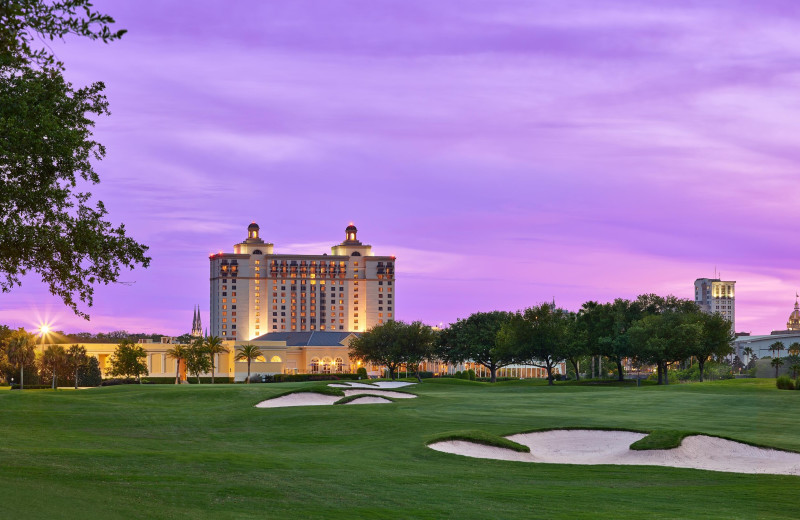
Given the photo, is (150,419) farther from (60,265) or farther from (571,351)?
(571,351)

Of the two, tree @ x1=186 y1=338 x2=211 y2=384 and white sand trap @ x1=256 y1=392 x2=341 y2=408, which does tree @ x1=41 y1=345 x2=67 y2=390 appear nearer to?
tree @ x1=186 y1=338 x2=211 y2=384

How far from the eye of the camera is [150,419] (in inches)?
1734

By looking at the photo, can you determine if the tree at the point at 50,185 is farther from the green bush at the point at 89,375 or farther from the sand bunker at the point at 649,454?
the green bush at the point at 89,375

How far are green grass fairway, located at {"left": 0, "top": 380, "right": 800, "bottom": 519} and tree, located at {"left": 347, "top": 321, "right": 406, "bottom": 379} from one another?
8546cm

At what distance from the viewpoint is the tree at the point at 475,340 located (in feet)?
433

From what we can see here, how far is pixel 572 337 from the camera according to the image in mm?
114062

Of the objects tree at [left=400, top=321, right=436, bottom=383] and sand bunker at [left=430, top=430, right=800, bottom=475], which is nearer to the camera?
sand bunker at [left=430, top=430, right=800, bottom=475]

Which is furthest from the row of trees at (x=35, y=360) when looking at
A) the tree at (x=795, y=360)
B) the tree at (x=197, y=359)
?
the tree at (x=795, y=360)

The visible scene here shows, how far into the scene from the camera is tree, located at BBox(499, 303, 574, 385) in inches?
4422

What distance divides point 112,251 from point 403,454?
1323 centimetres

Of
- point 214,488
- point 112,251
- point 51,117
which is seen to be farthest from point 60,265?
point 214,488

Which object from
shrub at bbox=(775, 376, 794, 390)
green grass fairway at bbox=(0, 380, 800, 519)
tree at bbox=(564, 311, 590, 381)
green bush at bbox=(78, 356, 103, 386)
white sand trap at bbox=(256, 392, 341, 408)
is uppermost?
tree at bbox=(564, 311, 590, 381)

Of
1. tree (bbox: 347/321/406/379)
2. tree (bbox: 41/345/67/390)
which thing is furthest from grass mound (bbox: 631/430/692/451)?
tree (bbox: 347/321/406/379)

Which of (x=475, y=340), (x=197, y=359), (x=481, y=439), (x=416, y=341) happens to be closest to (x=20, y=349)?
(x=197, y=359)
